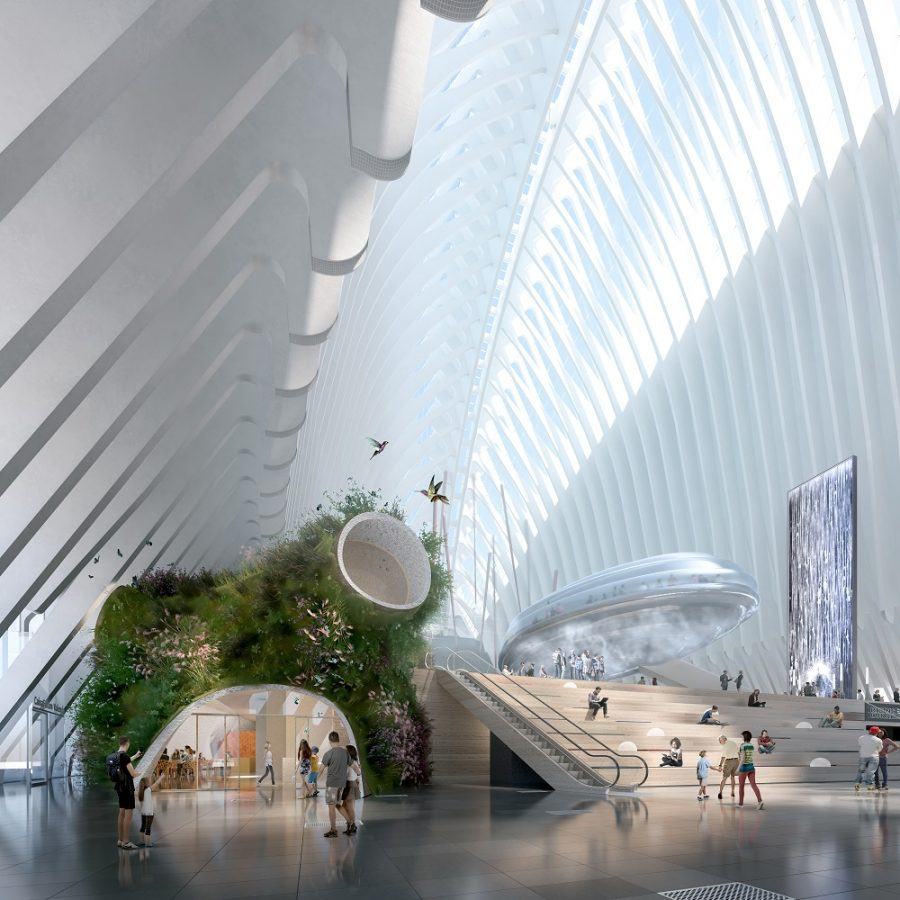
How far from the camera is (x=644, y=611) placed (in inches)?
1416

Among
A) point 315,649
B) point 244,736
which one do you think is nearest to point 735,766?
point 315,649

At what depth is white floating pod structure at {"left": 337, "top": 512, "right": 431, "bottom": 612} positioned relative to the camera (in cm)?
2358

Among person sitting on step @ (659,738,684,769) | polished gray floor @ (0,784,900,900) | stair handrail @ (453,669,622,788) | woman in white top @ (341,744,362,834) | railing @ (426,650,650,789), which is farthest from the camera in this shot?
person sitting on step @ (659,738,684,769)

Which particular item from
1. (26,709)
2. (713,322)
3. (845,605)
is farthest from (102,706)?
(713,322)

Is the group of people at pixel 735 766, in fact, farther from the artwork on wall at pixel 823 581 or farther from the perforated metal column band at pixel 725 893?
the artwork on wall at pixel 823 581

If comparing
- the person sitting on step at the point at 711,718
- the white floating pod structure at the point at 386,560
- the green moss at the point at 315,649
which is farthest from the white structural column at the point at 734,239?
the person sitting on step at the point at 711,718

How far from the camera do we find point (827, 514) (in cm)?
3744

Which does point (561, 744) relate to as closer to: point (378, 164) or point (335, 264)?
point (335, 264)

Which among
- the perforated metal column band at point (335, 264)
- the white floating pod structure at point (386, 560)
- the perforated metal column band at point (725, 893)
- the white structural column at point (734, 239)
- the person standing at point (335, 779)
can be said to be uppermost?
the white structural column at point (734, 239)

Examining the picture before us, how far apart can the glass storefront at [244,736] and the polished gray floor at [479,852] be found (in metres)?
4.49

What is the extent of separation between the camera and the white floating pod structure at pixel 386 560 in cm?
2358

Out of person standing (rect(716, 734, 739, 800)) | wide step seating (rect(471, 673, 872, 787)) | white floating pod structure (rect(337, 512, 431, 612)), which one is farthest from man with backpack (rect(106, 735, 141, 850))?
white floating pod structure (rect(337, 512, 431, 612))

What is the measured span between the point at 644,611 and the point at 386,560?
596 inches

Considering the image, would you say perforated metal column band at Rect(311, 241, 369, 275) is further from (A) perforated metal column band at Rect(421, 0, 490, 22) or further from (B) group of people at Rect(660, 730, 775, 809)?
(B) group of people at Rect(660, 730, 775, 809)
